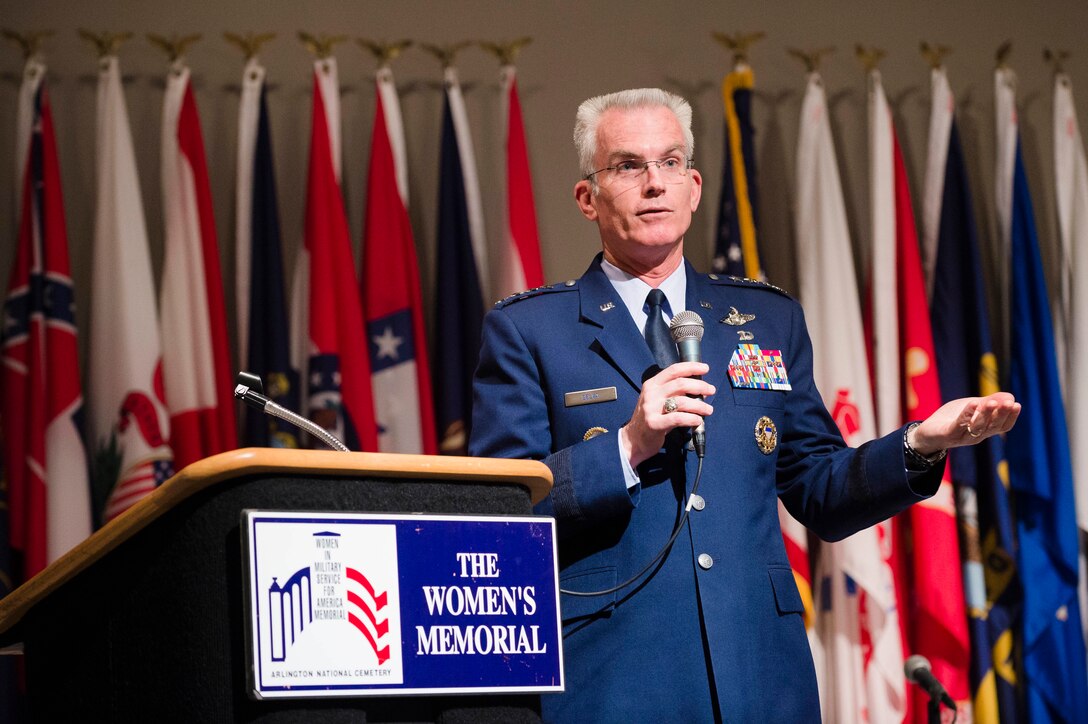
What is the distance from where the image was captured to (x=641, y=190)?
8.00 feet

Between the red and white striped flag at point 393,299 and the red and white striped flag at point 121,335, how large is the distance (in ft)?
2.15

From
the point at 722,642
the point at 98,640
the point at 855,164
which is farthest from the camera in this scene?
the point at 855,164

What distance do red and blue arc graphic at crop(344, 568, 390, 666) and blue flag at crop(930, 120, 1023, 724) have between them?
336cm

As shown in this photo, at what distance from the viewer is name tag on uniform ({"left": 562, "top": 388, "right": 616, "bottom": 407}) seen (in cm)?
227

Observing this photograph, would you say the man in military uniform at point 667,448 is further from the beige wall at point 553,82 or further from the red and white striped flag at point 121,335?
the beige wall at point 553,82

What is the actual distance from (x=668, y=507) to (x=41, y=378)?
2465 mm

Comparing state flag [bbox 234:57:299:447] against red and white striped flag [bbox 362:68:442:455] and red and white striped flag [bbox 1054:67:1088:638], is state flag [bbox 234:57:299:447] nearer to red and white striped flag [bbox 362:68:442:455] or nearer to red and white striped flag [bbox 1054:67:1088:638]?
red and white striped flag [bbox 362:68:442:455]

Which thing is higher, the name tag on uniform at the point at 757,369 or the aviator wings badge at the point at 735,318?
the aviator wings badge at the point at 735,318

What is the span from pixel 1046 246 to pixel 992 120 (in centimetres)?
50

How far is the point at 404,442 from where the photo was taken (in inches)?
167

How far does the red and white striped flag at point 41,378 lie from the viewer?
13.1ft

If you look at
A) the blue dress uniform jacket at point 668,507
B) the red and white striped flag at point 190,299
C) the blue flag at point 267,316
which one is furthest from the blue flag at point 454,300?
the blue dress uniform jacket at point 668,507

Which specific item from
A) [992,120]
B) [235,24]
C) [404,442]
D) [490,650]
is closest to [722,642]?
[490,650]

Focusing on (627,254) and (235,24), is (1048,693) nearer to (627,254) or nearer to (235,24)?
(627,254)
